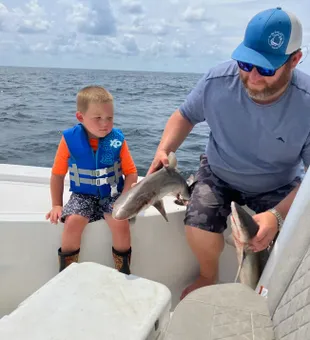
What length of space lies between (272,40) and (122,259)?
1506mm

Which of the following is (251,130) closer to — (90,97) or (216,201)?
(216,201)

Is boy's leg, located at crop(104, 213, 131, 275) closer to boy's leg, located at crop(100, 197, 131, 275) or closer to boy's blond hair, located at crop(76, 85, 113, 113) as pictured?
boy's leg, located at crop(100, 197, 131, 275)

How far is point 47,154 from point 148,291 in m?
7.27

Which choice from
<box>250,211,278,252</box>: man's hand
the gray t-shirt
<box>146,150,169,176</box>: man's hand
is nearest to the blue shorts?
<box>146,150,169,176</box>: man's hand

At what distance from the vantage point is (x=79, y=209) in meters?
2.60

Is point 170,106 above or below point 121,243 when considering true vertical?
below

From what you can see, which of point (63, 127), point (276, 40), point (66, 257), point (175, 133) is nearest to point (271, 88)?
point (276, 40)

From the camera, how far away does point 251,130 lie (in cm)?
249

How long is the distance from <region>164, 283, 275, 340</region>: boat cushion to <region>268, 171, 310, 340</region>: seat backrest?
0.06 metres

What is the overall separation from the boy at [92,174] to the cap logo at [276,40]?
104cm

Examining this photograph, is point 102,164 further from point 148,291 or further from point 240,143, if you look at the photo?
point 148,291

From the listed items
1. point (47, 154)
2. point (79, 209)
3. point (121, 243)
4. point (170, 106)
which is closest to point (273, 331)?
point (121, 243)

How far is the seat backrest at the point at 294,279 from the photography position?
1.36 metres

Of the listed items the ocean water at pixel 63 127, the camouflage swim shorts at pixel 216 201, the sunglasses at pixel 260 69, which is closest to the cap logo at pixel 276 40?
the sunglasses at pixel 260 69
